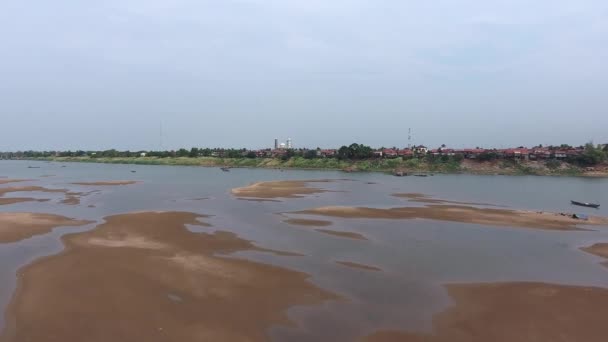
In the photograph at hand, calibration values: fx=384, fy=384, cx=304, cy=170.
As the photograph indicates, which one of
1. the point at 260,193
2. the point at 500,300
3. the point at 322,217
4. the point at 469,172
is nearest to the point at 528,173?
the point at 469,172

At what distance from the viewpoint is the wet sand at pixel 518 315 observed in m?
9.34

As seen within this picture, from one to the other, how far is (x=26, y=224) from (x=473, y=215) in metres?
28.6

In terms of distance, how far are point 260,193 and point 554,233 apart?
2633cm

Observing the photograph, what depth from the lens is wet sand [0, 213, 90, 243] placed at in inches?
750

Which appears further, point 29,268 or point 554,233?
point 554,233

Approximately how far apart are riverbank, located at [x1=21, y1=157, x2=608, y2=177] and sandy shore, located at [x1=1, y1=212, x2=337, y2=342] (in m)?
72.4

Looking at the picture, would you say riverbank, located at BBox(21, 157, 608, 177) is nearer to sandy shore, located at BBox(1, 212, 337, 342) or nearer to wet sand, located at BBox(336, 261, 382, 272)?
wet sand, located at BBox(336, 261, 382, 272)

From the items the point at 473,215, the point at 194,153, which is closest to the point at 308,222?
the point at 473,215

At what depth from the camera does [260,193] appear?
132 ft

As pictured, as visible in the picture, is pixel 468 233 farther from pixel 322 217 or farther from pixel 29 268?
pixel 29 268

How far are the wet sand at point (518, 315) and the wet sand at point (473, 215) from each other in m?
12.7

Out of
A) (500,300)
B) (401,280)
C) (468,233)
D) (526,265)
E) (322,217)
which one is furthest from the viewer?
(322,217)

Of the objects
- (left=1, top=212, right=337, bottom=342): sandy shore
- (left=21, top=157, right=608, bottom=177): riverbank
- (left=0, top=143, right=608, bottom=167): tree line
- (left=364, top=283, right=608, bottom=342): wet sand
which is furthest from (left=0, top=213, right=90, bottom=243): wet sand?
(left=0, top=143, right=608, bottom=167): tree line

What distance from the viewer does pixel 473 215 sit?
90.6 feet
